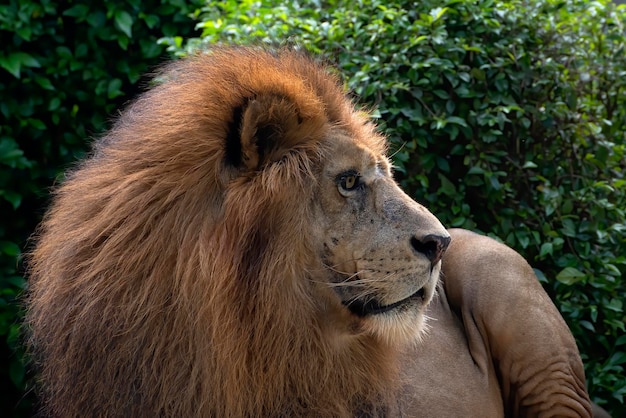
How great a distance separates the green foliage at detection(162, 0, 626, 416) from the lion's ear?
1226 millimetres

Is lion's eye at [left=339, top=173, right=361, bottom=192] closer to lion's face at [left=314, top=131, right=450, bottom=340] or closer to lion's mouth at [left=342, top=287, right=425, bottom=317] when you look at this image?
lion's face at [left=314, top=131, right=450, bottom=340]

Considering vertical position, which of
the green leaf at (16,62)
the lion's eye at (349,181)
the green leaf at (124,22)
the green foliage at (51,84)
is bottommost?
the green foliage at (51,84)

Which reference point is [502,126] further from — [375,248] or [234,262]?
[234,262]

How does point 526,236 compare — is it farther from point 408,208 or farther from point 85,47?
point 85,47

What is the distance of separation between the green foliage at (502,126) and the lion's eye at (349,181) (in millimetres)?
1140

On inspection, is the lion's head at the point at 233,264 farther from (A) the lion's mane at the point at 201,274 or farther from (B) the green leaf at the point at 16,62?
(B) the green leaf at the point at 16,62

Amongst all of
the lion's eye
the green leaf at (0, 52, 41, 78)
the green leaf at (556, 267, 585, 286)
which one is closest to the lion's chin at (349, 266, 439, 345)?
the lion's eye

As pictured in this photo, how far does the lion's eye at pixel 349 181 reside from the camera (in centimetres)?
247

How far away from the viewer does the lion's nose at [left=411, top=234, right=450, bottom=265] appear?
7.81 feet

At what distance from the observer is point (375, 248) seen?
7.85ft

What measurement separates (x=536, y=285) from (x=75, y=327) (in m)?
1.72

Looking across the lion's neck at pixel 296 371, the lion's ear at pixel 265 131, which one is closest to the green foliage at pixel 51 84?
the lion's ear at pixel 265 131

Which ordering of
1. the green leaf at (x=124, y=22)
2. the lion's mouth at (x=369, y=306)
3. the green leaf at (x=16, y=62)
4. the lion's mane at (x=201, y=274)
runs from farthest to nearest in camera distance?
the green leaf at (x=124, y=22) < the green leaf at (x=16, y=62) < the lion's mouth at (x=369, y=306) < the lion's mane at (x=201, y=274)

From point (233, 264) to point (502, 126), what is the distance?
1812 millimetres
